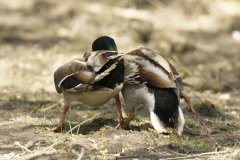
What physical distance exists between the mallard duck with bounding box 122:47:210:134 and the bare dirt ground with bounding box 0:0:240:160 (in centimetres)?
17

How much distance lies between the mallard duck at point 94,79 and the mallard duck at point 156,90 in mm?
157

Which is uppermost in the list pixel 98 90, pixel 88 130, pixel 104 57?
pixel 104 57

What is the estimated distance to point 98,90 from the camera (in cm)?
524

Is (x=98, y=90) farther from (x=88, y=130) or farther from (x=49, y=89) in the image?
(x=49, y=89)

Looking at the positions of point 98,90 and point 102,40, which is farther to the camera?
point 102,40

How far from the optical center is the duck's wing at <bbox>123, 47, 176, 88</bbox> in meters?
5.25

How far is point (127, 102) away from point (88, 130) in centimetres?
57

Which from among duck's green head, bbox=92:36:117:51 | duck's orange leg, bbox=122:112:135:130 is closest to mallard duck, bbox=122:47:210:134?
duck's orange leg, bbox=122:112:135:130

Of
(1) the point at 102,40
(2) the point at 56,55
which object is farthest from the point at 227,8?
(1) the point at 102,40

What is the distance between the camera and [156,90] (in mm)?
5301

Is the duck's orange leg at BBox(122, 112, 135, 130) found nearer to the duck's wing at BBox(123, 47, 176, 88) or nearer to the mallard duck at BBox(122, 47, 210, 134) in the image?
the mallard duck at BBox(122, 47, 210, 134)

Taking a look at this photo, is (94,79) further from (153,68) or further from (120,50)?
(120,50)

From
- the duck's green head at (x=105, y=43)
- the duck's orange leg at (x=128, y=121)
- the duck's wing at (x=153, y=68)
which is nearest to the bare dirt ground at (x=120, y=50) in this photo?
the duck's orange leg at (x=128, y=121)

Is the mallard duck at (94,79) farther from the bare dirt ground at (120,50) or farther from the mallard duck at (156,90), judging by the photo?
the bare dirt ground at (120,50)
